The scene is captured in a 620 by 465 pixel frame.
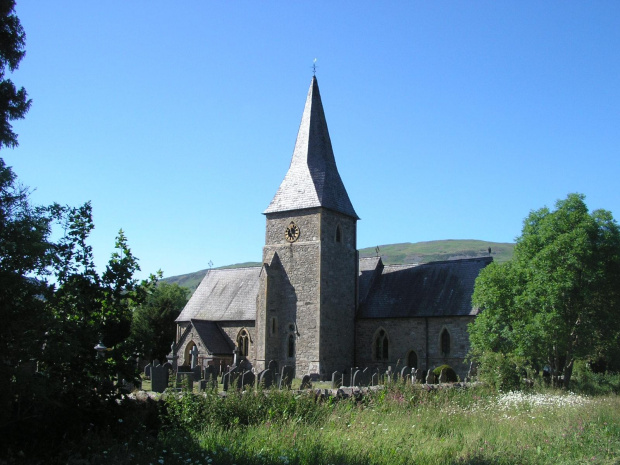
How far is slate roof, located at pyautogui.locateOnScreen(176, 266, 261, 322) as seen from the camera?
37688 mm

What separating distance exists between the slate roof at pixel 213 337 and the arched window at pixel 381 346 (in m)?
8.73

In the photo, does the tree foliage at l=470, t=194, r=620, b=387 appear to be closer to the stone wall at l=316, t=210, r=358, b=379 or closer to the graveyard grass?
the graveyard grass

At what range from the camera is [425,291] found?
3453 centimetres

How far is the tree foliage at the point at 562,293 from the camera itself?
883 inches

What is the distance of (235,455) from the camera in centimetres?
893

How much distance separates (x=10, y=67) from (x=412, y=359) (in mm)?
27094

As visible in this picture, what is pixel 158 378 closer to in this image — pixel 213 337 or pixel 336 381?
pixel 336 381

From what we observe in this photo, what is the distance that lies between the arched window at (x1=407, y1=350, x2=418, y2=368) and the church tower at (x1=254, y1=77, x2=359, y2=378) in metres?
3.40

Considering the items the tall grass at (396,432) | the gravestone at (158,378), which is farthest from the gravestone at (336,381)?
the tall grass at (396,432)

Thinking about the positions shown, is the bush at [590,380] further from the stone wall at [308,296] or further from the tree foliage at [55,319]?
the tree foliage at [55,319]

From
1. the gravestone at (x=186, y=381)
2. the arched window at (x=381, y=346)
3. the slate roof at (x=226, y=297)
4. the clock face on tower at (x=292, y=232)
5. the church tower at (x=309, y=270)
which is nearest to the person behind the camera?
the gravestone at (x=186, y=381)

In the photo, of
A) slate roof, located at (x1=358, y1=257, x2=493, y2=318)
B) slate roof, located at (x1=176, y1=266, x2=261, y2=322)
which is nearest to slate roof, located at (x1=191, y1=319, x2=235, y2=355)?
slate roof, located at (x1=176, y1=266, x2=261, y2=322)

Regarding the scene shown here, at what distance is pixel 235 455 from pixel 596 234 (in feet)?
62.7

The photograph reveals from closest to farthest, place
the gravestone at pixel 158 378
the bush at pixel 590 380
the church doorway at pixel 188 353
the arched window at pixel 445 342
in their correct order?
the gravestone at pixel 158 378
the bush at pixel 590 380
the arched window at pixel 445 342
the church doorway at pixel 188 353
